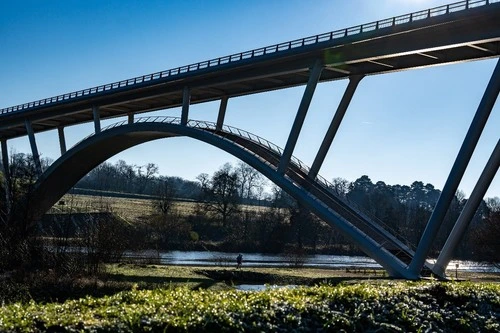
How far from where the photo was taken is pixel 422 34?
24453mm

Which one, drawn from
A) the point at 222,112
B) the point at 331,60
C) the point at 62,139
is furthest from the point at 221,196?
the point at 331,60

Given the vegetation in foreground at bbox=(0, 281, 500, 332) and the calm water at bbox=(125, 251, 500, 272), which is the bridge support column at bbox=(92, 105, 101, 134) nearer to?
the calm water at bbox=(125, 251, 500, 272)

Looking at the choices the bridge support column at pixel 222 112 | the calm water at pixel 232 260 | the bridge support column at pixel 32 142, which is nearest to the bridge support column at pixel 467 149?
the bridge support column at pixel 222 112

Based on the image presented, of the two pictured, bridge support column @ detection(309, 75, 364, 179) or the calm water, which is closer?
bridge support column @ detection(309, 75, 364, 179)

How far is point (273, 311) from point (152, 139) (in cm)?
3759

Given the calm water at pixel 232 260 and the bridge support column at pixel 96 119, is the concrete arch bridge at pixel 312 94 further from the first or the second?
the calm water at pixel 232 260

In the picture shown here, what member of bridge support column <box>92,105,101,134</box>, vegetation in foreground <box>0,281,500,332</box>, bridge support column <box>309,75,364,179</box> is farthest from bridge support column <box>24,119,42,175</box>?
vegetation in foreground <box>0,281,500,332</box>

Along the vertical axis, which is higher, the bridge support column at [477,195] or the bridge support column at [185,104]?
the bridge support column at [185,104]

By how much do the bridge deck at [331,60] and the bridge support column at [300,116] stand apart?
805 millimetres

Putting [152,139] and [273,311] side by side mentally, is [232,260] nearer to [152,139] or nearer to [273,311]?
[152,139]

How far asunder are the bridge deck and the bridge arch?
9.81ft

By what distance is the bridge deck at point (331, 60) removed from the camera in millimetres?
22906

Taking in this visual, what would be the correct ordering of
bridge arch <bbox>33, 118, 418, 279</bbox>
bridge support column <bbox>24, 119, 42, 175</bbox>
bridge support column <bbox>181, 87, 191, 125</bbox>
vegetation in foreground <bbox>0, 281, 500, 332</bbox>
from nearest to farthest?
1. vegetation in foreground <bbox>0, 281, 500, 332</bbox>
2. bridge arch <bbox>33, 118, 418, 279</bbox>
3. bridge support column <bbox>181, 87, 191, 125</bbox>
4. bridge support column <bbox>24, 119, 42, 175</bbox>

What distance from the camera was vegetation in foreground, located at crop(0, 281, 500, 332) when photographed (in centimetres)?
729
